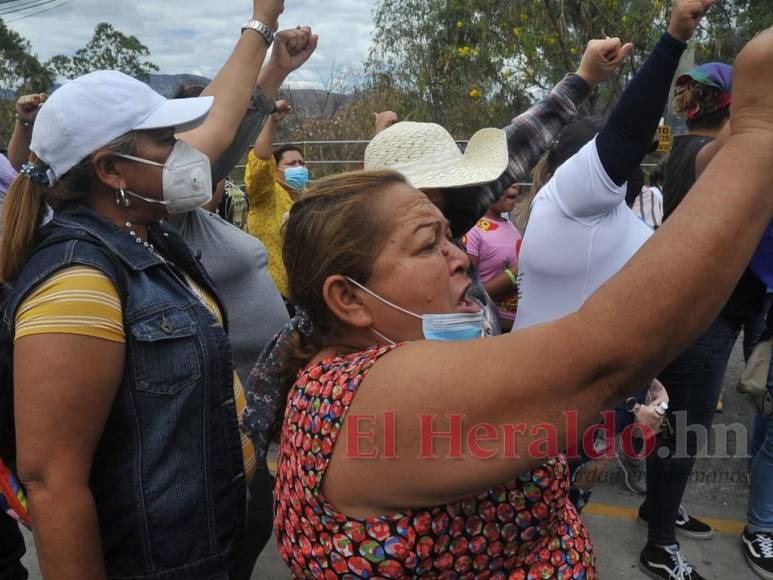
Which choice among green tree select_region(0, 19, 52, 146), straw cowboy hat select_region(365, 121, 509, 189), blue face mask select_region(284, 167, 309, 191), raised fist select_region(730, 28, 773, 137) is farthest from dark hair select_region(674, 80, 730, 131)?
green tree select_region(0, 19, 52, 146)

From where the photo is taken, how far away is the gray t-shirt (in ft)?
8.15

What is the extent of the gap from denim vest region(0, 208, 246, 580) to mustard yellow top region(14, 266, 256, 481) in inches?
0.9

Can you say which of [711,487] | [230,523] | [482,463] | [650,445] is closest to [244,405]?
[230,523]

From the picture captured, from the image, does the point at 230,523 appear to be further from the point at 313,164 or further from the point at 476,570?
the point at 313,164

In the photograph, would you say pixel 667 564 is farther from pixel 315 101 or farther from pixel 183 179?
pixel 315 101

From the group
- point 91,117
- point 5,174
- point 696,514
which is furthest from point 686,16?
point 5,174

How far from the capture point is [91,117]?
1.56 metres

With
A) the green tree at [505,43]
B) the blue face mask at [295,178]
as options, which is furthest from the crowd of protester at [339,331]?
the green tree at [505,43]

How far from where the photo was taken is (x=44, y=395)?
130 cm

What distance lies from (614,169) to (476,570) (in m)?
1.19

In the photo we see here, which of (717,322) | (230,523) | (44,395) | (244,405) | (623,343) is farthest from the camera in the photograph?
(717,322)

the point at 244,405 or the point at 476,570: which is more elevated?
the point at 476,570

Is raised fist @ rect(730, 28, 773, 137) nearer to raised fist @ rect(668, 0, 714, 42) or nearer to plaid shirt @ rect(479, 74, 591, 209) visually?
raised fist @ rect(668, 0, 714, 42)

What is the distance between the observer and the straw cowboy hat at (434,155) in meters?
2.06
